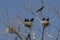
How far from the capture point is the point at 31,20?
24.5 feet

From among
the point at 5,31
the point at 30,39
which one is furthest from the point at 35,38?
the point at 5,31

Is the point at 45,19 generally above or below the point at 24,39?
above

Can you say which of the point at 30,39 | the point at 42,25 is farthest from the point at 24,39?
the point at 42,25

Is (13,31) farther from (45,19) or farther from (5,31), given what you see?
(45,19)

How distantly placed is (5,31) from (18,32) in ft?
1.20

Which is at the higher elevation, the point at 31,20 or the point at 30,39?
the point at 31,20

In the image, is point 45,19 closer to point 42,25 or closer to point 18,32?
point 42,25

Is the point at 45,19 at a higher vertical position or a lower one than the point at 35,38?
higher

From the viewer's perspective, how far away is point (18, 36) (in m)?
7.57

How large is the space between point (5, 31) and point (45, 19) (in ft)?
3.81

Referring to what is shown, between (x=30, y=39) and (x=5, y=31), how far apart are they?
731 mm

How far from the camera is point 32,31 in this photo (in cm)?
776

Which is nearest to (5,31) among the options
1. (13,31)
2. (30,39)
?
(13,31)

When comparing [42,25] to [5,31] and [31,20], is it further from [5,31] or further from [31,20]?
[5,31]
